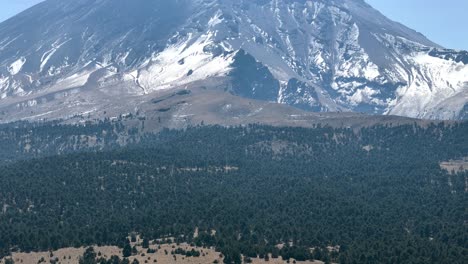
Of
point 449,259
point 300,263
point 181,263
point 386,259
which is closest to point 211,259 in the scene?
point 181,263

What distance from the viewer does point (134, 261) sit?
19262 centimetres

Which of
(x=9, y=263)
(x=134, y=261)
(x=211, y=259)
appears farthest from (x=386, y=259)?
(x=9, y=263)

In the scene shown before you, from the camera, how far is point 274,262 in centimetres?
19662

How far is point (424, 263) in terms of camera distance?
194 meters

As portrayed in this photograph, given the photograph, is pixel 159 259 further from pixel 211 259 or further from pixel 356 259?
pixel 356 259

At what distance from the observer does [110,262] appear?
193875 millimetres

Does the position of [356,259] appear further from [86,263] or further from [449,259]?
[86,263]

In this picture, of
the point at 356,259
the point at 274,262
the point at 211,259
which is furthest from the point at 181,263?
the point at 356,259

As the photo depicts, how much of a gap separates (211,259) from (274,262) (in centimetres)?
1286

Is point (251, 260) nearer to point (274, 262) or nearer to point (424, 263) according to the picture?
point (274, 262)

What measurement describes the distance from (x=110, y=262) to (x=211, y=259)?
2034cm

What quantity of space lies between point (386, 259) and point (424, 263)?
27.6 ft

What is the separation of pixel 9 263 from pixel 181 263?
36235mm

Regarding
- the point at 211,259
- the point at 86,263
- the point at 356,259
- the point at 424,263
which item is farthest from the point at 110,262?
the point at 424,263
